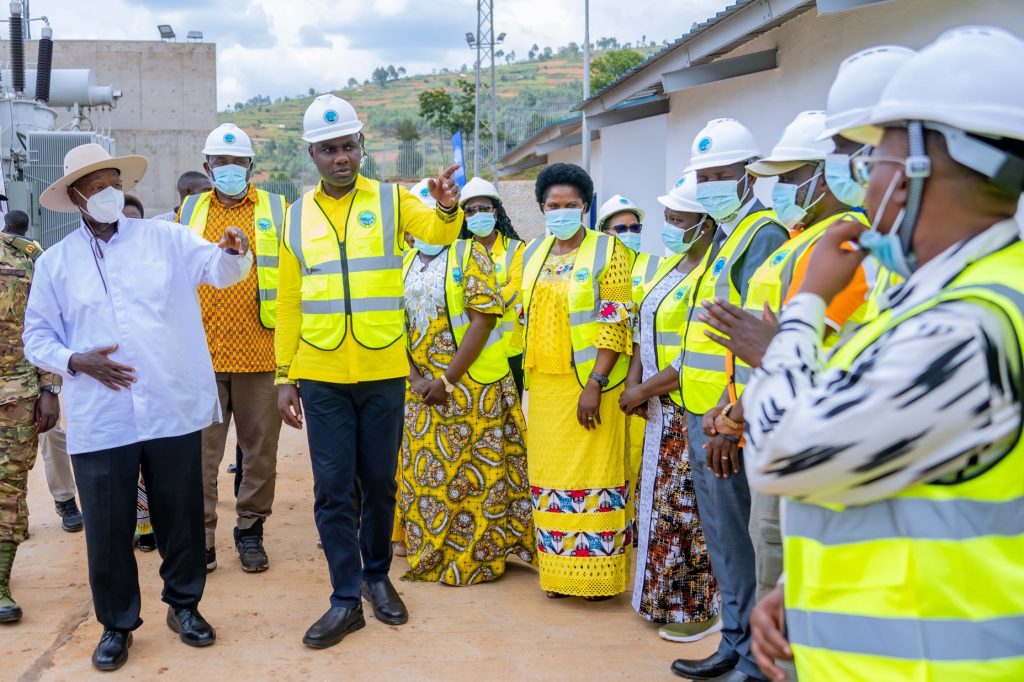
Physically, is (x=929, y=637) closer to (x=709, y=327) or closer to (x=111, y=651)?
(x=709, y=327)

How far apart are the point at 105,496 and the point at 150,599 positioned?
120cm

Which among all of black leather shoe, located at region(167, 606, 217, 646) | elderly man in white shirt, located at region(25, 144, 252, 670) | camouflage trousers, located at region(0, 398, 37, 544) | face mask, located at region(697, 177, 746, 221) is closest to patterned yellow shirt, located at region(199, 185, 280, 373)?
camouflage trousers, located at region(0, 398, 37, 544)

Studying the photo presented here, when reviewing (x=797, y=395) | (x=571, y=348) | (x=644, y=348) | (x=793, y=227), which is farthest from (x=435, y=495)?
(x=797, y=395)

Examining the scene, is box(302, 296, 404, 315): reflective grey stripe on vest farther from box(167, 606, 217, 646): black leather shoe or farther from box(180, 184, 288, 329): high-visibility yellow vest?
box(167, 606, 217, 646): black leather shoe

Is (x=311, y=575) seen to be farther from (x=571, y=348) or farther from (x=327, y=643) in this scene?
(x=571, y=348)

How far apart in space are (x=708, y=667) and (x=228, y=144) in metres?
4.14

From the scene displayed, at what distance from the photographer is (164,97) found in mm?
31219

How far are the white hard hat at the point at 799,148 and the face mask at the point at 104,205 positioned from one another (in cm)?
288

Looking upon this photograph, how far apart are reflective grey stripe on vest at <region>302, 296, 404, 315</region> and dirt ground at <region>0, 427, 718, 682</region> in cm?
158

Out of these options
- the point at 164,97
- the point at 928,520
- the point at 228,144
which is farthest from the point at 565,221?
the point at 164,97

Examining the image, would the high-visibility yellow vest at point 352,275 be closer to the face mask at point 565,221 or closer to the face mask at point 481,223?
the face mask at point 565,221

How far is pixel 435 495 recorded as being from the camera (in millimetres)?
5574

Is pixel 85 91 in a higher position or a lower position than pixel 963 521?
higher

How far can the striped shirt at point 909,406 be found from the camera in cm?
155
